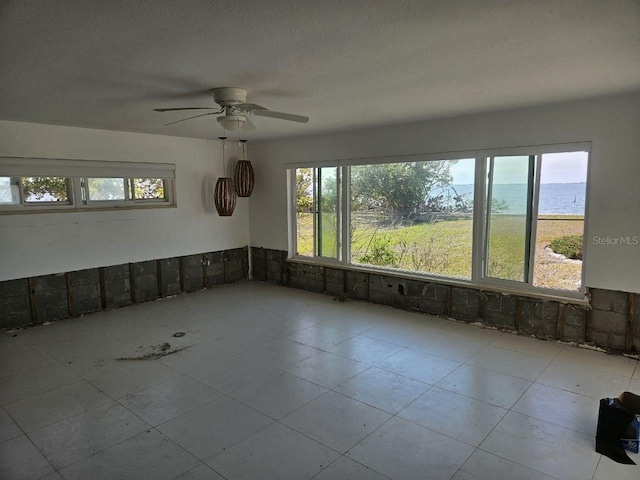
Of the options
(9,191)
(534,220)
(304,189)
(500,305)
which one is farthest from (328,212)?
(9,191)

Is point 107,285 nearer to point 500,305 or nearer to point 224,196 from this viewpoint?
point 224,196

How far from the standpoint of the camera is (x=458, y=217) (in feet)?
16.8

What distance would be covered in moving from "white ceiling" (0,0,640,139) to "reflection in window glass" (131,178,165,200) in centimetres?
199

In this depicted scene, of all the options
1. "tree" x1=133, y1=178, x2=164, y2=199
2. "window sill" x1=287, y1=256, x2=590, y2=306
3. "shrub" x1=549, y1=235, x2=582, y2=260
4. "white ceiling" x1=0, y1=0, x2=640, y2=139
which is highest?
"white ceiling" x1=0, y1=0, x2=640, y2=139

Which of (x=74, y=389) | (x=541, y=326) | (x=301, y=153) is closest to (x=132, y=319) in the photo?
(x=74, y=389)

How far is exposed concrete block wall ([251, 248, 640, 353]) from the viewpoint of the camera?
400cm

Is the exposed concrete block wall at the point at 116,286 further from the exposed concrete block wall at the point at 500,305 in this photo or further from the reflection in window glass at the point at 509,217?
the reflection in window glass at the point at 509,217

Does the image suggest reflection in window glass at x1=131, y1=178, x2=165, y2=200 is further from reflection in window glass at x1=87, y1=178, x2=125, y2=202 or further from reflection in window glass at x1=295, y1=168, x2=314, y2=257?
Answer: reflection in window glass at x1=295, y1=168, x2=314, y2=257

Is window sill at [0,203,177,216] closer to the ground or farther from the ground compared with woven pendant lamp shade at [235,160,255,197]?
closer to the ground

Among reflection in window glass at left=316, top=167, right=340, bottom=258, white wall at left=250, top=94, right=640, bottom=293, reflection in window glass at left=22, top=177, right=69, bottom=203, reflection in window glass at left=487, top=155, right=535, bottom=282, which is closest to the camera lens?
white wall at left=250, top=94, right=640, bottom=293

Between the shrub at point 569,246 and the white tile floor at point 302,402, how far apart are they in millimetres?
992

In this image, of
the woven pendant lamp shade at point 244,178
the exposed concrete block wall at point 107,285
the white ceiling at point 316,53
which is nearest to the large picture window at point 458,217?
the woven pendant lamp shade at point 244,178

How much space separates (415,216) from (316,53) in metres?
3.38

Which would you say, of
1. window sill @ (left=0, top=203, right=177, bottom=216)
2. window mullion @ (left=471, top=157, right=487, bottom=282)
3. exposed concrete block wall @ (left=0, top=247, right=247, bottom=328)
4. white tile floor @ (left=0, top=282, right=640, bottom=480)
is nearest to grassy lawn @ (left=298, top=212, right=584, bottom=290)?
window mullion @ (left=471, top=157, right=487, bottom=282)
